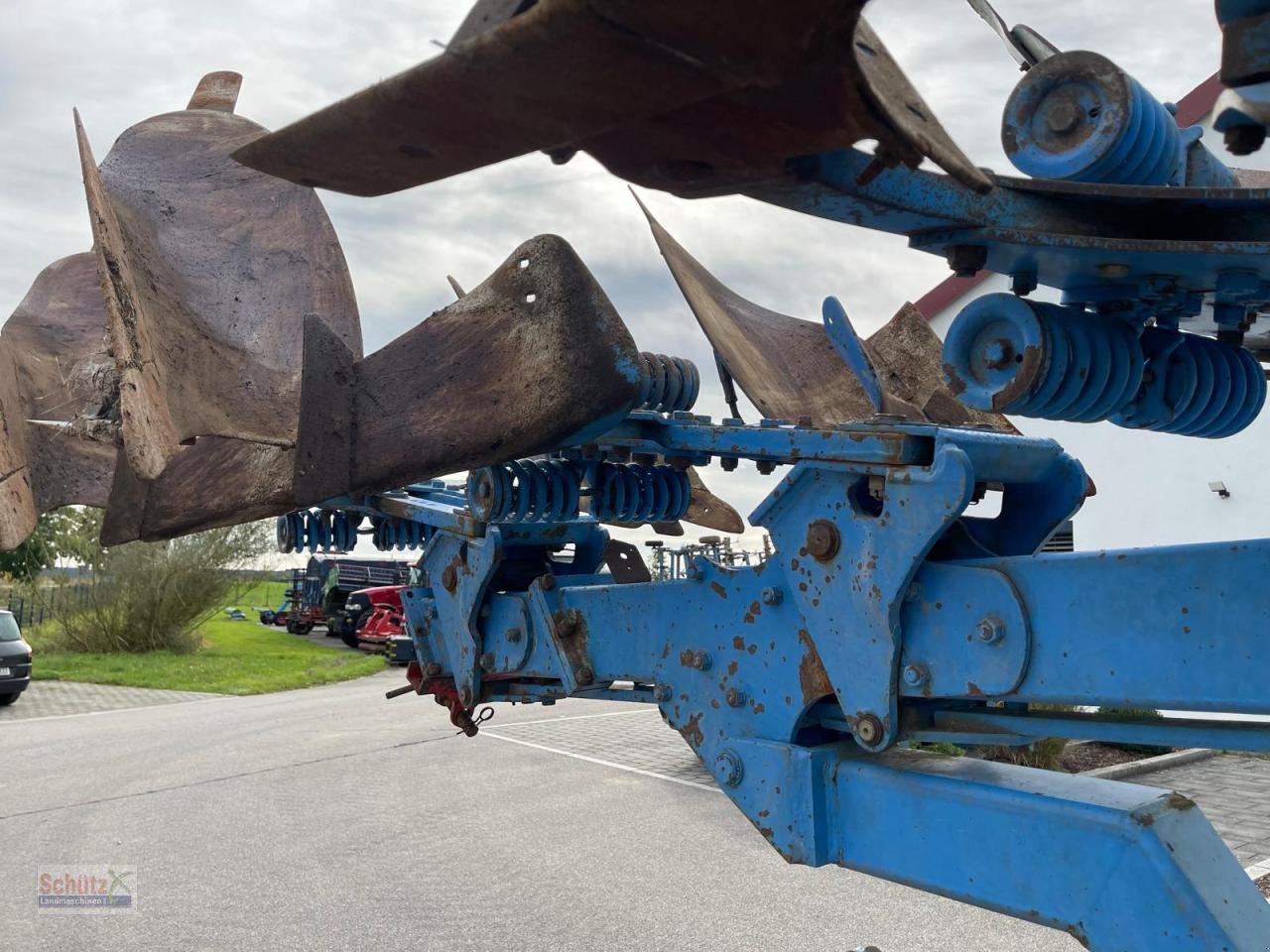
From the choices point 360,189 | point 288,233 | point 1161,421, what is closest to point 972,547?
point 1161,421

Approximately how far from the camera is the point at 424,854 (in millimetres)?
7117

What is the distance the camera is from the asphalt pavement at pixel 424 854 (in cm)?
564

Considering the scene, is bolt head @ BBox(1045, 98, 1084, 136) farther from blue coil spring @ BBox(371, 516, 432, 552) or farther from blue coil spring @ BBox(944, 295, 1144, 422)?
blue coil spring @ BBox(371, 516, 432, 552)

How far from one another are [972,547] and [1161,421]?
0.57 m

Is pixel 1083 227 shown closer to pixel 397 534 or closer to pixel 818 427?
pixel 818 427

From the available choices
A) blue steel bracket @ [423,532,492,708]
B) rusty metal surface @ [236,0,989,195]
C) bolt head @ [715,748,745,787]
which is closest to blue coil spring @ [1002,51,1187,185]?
rusty metal surface @ [236,0,989,195]

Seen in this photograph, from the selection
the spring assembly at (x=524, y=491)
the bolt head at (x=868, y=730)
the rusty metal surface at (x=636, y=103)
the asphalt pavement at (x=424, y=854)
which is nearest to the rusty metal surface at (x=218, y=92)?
the spring assembly at (x=524, y=491)

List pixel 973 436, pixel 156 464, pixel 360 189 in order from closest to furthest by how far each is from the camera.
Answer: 1. pixel 360 189
2. pixel 973 436
3. pixel 156 464

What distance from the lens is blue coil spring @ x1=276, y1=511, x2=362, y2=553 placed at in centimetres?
358

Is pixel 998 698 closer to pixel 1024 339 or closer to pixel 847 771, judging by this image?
pixel 847 771

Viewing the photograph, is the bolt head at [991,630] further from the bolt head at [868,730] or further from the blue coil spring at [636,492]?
the blue coil spring at [636,492]

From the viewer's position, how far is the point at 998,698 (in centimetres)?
193

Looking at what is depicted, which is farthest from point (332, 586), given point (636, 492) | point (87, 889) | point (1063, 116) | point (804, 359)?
point (1063, 116)

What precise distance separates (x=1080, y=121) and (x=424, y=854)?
6270 mm
